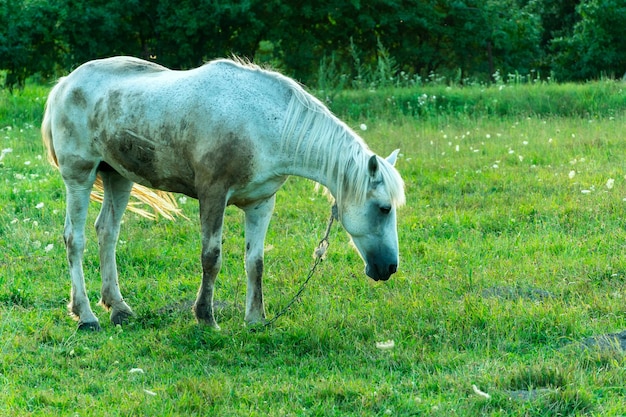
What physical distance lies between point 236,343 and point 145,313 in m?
1.10

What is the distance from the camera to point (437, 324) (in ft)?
18.3

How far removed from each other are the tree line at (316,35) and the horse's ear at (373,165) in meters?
13.3

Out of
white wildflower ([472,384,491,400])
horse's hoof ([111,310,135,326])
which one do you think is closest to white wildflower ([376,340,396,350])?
white wildflower ([472,384,491,400])

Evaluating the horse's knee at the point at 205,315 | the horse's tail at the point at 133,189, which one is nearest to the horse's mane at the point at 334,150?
the horse's knee at the point at 205,315

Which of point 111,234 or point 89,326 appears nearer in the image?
point 89,326

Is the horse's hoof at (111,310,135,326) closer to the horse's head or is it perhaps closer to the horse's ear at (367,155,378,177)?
the horse's head

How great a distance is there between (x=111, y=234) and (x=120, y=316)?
0.72 meters

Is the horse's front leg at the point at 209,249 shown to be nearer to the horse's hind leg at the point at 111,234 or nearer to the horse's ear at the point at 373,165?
the horse's hind leg at the point at 111,234

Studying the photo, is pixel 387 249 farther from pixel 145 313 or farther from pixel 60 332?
pixel 60 332

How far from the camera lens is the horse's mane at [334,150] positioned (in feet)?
17.8

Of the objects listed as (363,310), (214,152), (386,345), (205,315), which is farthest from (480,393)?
(214,152)

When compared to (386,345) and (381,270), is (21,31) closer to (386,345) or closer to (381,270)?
(381,270)

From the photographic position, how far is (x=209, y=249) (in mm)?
5707

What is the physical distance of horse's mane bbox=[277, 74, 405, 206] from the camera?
17.8ft
